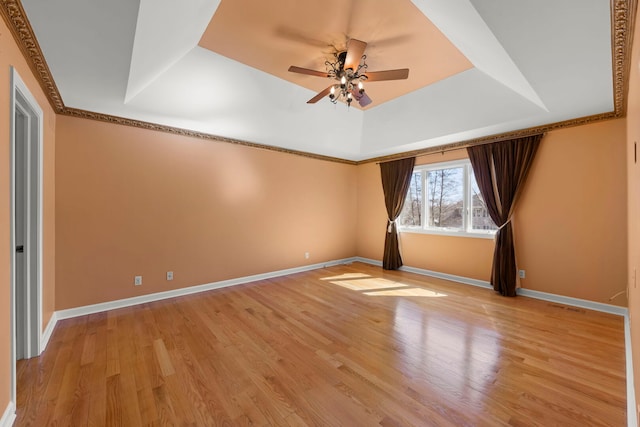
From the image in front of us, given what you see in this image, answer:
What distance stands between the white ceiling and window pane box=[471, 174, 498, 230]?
92 centimetres

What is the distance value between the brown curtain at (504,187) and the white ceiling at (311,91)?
326mm

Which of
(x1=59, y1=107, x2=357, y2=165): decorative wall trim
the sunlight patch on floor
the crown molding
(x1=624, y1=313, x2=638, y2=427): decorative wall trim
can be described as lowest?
the sunlight patch on floor

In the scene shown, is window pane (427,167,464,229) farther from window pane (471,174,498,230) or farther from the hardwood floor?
the hardwood floor

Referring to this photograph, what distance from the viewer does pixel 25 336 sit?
2248mm

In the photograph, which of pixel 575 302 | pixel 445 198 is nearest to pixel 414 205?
pixel 445 198

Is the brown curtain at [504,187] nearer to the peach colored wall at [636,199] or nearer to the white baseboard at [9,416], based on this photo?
the peach colored wall at [636,199]

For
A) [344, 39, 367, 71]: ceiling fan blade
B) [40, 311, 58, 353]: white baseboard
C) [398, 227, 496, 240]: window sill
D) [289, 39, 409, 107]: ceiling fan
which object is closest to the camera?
[344, 39, 367, 71]: ceiling fan blade

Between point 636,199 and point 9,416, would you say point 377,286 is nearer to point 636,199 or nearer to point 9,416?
point 636,199

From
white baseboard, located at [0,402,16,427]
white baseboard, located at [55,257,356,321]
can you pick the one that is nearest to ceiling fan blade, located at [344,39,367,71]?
white baseboard, located at [0,402,16,427]

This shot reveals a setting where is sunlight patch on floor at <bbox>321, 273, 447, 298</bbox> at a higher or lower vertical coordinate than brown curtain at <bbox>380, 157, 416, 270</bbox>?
lower

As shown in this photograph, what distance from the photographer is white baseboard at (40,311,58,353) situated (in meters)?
2.43

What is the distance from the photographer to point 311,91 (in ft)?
12.2

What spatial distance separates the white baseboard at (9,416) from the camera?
1.50m

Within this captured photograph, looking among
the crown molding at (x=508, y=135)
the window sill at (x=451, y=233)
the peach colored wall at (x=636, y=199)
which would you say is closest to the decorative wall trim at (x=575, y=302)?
the window sill at (x=451, y=233)
